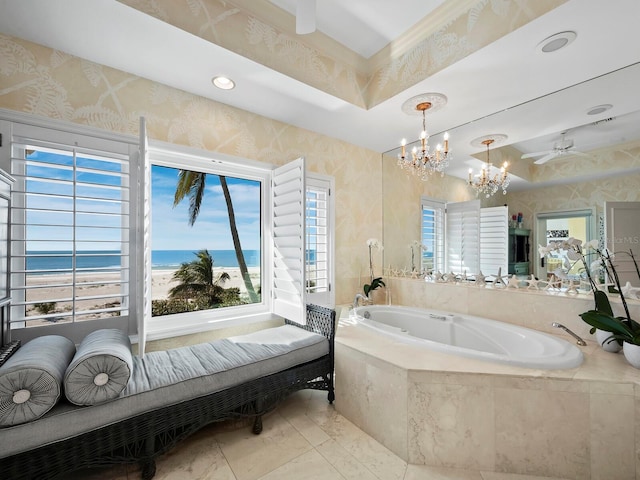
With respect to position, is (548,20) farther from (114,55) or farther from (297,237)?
(114,55)

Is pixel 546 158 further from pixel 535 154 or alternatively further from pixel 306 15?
pixel 306 15

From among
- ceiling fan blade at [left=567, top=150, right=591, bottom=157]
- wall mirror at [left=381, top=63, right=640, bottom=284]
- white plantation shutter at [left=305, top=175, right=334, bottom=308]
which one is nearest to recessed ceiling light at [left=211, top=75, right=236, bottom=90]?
white plantation shutter at [left=305, top=175, right=334, bottom=308]

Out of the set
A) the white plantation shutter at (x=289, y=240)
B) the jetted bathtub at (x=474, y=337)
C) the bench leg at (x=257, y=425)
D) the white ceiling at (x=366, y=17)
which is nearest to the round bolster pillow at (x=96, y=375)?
the bench leg at (x=257, y=425)

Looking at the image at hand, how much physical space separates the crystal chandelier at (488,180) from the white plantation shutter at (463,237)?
0.43 feet

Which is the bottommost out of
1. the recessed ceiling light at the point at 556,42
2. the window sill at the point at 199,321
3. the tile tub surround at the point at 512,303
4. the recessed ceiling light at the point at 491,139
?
the window sill at the point at 199,321

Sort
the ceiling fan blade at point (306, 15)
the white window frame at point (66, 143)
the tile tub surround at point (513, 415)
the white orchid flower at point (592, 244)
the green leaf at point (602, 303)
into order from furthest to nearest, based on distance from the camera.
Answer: the white orchid flower at point (592, 244), the green leaf at point (602, 303), the white window frame at point (66, 143), the tile tub surround at point (513, 415), the ceiling fan blade at point (306, 15)

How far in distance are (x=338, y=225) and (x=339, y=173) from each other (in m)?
0.57

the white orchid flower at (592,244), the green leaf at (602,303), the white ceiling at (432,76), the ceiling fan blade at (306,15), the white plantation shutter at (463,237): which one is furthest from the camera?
the white plantation shutter at (463,237)

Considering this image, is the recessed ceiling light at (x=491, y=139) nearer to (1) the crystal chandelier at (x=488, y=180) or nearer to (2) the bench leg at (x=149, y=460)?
(1) the crystal chandelier at (x=488, y=180)

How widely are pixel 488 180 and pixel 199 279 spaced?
9.03ft

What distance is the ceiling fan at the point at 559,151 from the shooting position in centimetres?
214

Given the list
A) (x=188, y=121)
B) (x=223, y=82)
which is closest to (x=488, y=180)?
(x=223, y=82)

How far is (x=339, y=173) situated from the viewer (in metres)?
3.10

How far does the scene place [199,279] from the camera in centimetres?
249
